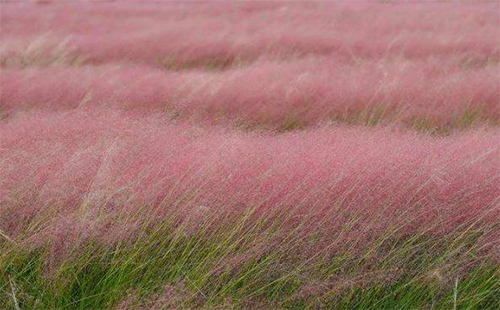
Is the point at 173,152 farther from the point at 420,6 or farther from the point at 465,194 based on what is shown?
the point at 420,6

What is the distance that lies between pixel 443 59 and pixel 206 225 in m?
4.72

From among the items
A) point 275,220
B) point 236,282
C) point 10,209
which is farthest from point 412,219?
point 10,209

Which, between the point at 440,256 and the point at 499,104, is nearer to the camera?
the point at 440,256

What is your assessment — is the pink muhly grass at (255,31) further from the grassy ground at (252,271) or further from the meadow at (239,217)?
the grassy ground at (252,271)

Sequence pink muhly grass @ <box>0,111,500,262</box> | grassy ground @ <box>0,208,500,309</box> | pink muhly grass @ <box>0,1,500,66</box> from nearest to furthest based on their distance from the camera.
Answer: grassy ground @ <box>0,208,500,309</box> → pink muhly grass @ <box>0,111,500,262</box> → pink muhly grass @ <box>0,1,500,66</box>

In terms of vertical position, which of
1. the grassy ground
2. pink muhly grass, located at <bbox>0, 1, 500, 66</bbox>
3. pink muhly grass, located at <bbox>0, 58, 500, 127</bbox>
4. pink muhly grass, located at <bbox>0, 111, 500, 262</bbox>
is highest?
pink muhly grass, located at <bbox>0, 111, 500, 262</bbox>

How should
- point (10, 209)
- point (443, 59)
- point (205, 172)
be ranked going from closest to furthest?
point (10, 209) < point (205, 172) < point (443, 59)

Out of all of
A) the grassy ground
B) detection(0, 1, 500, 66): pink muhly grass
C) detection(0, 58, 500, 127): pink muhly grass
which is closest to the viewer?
the grassy ground

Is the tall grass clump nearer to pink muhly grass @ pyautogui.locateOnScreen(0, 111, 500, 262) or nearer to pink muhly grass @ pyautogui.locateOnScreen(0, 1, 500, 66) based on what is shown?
pink muhly grass @ pyautogui.locateOnScreen(0, 111, 500, 262)

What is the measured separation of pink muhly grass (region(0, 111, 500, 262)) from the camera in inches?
80.0

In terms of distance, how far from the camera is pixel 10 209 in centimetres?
210

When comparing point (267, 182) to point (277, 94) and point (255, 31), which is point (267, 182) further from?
point (255, 31)

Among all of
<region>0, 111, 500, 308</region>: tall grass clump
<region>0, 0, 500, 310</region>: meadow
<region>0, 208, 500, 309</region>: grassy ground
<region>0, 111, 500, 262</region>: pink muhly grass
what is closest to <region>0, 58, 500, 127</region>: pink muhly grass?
<region>0, 0, 500, 310</region>: meadow

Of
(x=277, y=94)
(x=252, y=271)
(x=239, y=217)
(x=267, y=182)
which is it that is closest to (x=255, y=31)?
(x=277, y=94)
